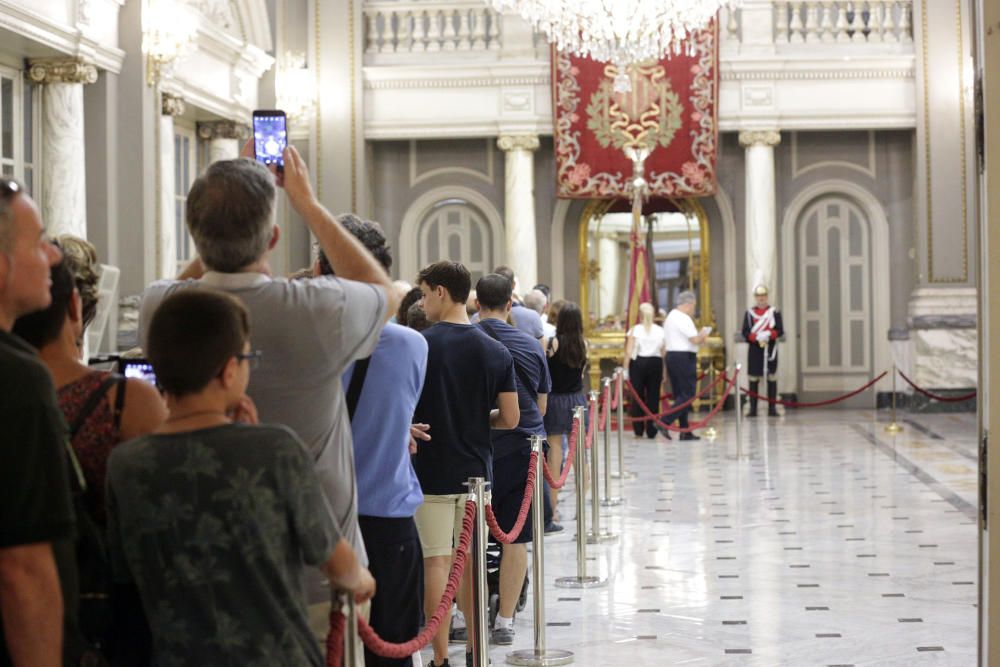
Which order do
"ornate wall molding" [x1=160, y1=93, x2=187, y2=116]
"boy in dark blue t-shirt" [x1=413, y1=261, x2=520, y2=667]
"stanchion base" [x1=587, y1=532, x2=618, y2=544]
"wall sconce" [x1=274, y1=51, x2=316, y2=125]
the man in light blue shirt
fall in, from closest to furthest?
the man in light blue shirt < "boy in dark blue t-shirt" [x1=413, y1=261, x2=520, y2=667] < "stanchion base" [x1=587, y1=532, x2=618, y2=544] < "ornate wall molding" [x1=160, y1=93, x2=187, y2=116] < "wall sconce" [x1=274, y1=51, x2=316, y2=125]

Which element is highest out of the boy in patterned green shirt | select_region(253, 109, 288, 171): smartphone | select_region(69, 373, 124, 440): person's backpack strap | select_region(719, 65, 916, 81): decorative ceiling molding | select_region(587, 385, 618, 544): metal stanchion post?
select_region(719, 65, 916, 81): decorative ceiling molding

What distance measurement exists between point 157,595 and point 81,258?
90 cm

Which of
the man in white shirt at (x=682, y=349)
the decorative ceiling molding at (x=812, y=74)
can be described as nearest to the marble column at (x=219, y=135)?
the man in white shirt at (x=682, y=349)

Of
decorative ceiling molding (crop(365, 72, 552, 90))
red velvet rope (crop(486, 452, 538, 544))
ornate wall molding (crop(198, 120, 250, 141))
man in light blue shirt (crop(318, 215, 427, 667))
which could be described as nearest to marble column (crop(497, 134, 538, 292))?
decorative ceiling molding (crop(365, 72, 552, 90))

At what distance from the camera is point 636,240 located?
1652 cm

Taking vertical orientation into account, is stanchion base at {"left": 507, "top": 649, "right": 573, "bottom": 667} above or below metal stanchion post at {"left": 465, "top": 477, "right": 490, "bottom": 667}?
below

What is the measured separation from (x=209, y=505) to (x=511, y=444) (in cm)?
428

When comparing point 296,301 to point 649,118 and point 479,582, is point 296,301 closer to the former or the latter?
point 479,582

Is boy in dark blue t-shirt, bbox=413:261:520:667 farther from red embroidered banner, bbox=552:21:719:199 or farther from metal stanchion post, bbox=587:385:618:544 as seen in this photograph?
red embroidered banner, bbox=552:21:719:199

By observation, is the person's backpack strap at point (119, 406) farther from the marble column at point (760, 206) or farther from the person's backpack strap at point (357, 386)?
the marble column at point (760, 206)

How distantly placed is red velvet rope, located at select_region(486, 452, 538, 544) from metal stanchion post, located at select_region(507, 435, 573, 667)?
25mm

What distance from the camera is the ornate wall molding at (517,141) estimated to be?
61.2 ft

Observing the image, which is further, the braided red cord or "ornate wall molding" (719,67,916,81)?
"ornate wall molding" (719,67,916,81)

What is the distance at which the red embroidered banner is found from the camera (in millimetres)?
18359
